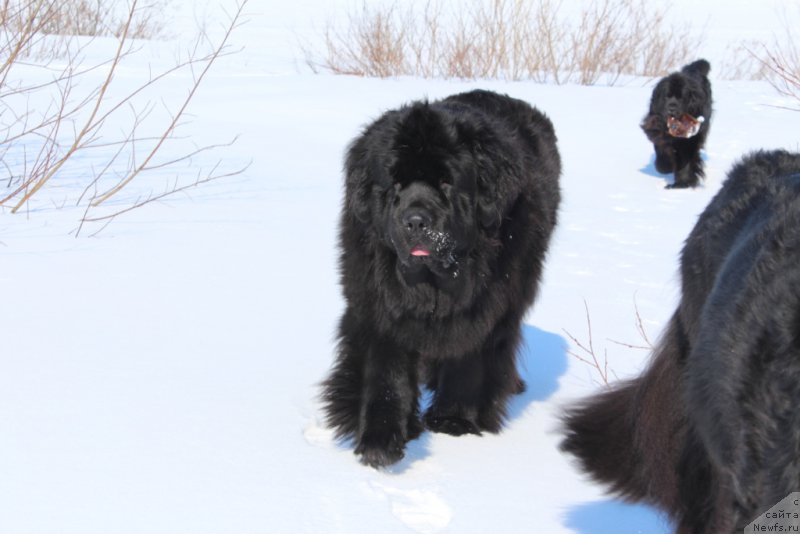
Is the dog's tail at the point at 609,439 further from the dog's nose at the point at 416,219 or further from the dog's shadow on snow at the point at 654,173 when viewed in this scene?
the dog's shadow on snow at the point at 654,173

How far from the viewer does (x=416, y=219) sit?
2982 millimetres

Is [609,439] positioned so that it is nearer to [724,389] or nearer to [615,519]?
[615,519]

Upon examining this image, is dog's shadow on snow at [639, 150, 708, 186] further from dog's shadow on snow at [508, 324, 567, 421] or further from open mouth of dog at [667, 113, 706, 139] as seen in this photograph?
dog's shadow on snow at [508, 324, 567, 421]

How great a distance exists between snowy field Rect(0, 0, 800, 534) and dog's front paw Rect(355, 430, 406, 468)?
5 cm

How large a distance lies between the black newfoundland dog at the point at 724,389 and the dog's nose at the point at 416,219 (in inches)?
31.7

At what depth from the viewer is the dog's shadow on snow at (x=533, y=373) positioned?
3.21 metres

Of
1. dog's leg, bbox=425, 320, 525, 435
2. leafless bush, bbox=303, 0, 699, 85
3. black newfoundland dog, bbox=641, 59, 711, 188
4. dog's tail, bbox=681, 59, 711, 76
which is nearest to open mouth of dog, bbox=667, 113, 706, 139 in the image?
black newfoundland dog, bbox=641, 59, 711, 188

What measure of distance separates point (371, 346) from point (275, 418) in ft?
1.36

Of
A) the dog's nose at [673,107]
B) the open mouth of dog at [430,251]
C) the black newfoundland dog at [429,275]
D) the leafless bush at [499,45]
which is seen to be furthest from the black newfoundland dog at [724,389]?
the leafless bush at [499,45]

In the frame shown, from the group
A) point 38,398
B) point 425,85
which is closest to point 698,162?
point 425,85

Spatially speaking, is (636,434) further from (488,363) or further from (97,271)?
(97,271)

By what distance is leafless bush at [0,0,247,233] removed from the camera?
4.92 meters

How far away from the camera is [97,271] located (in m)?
4.54

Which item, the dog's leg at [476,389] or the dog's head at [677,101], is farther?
the dog's head at [677,101]
